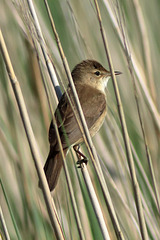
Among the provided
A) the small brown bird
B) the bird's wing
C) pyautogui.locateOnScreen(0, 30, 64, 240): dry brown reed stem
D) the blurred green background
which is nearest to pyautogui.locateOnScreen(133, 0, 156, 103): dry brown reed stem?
the blurred green background

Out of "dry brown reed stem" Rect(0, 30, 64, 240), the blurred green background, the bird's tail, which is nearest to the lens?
"dry brown reed stem" Rect(0, 30, 64, 240)

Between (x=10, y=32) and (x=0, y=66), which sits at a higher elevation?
(x=10, y=32)

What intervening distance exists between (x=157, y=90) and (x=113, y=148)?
1.92 feet

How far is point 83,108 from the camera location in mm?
2223

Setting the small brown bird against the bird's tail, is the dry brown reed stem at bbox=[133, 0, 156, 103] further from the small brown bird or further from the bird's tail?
the bird's tail

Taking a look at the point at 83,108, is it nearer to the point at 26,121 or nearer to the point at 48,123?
the point at 48,123

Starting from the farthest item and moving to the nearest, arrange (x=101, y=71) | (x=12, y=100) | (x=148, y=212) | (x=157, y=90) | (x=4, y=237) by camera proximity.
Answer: (x=101, y=71) < (x=157, y=90) < (x=12, y=100) < (x=148, y=212) < (x=4, y=237)

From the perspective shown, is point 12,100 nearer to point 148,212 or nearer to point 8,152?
point 8,152

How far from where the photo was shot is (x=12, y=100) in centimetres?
194

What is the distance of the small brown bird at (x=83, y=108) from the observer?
1.79m

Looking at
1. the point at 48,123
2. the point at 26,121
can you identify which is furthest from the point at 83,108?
the point at 26,121

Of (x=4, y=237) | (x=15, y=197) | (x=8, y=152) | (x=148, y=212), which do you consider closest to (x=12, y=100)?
(x=8, y=152)

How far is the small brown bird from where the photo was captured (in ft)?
5.88

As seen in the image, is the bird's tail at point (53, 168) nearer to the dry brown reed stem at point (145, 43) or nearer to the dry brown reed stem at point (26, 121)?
the dry brown reed stem at point (26, 121)
